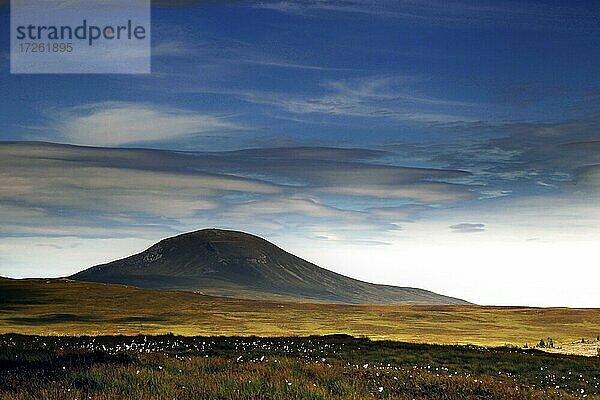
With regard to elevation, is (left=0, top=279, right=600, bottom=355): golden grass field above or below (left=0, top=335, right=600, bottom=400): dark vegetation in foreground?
below

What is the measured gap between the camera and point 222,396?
41.9 ft

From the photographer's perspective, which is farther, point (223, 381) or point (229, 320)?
point (229, 320)

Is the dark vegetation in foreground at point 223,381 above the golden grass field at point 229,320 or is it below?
above

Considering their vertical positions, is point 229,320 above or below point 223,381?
below

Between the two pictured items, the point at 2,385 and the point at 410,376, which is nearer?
the point at 2,385

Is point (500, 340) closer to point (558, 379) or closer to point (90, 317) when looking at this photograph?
point (558, 379)

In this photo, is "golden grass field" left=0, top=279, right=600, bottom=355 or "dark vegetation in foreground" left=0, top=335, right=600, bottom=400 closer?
"dark vegetation in foreground" left=0, top=335, right=600, bottom=400

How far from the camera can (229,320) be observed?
83.4m

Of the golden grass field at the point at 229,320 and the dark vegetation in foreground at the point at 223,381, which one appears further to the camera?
the golden grass field at the point at 229,320

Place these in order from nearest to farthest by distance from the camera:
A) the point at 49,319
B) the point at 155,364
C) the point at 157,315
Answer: the point at 155,364
the point at 49,319
the point at 157,315

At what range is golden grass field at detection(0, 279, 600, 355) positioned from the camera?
64.6m

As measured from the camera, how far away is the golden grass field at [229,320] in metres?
64.6

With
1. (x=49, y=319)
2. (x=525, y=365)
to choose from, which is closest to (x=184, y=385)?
(x=525, y=365)

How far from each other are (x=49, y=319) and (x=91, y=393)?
248 feet
